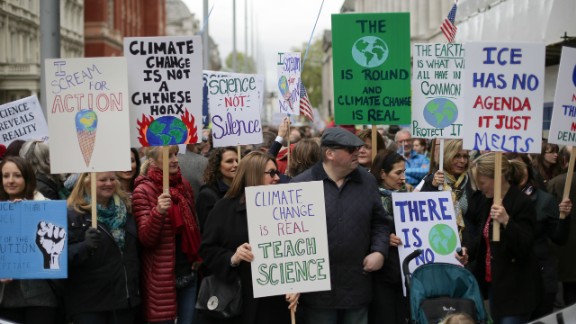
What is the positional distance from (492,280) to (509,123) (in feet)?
3.88

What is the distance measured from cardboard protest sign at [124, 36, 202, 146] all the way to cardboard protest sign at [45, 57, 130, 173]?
28 cm

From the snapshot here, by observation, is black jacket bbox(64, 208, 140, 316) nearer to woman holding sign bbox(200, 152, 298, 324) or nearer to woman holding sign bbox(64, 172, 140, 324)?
woman holding sign bbox(64, 172, 140, 324)

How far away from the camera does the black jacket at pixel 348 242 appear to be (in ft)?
21.3

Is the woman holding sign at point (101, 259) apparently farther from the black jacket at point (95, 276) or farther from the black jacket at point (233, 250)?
the black jacket at point (233, 250)

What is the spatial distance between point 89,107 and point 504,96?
3071 mm

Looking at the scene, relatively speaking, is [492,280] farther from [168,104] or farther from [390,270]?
[168,104]

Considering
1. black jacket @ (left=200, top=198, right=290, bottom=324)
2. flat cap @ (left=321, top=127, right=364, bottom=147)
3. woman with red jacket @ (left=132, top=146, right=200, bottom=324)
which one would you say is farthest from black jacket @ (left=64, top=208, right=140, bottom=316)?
flat cap @ (left=321, top=127, right=364, bottom=147)

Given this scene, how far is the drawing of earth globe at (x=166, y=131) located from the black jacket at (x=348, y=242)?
47.3 inches

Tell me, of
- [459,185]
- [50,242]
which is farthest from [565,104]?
[50,242]

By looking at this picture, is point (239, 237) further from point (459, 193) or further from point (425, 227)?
point (459, 193)

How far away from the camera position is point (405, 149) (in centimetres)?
1394

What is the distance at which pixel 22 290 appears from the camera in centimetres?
646

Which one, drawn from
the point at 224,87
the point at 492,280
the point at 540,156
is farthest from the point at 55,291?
the point at 540,156

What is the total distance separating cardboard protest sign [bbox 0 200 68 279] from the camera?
6.34 meters
